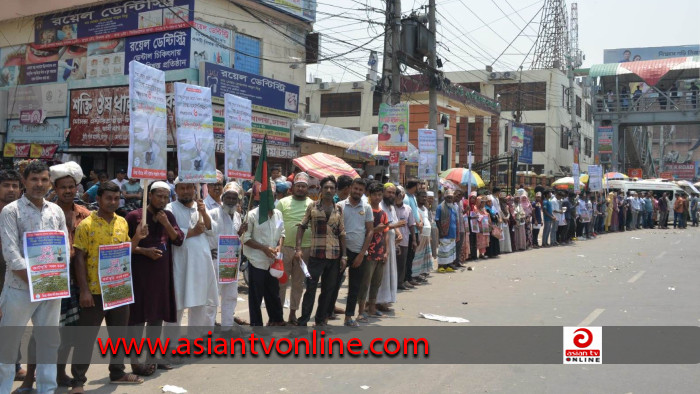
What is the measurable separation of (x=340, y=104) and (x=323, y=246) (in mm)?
41715

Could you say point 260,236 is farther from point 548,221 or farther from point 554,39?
point 554,39

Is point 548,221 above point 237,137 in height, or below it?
below

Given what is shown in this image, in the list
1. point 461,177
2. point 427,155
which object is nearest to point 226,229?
point 427,155

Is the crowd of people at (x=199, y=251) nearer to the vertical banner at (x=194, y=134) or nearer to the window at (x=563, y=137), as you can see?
the vertical banner at (x=194, y=134)

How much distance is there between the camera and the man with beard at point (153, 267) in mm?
5262

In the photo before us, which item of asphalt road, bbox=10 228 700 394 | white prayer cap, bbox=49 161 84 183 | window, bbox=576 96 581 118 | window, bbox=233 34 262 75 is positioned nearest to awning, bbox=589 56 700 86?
window, bbox=576 96 581 118

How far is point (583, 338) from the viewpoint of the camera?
6.46m

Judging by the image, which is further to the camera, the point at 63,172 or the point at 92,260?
the point at 92,260

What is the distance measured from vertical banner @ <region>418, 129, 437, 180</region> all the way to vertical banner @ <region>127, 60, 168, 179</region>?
32.7ft

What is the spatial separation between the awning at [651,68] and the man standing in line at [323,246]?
140 ft

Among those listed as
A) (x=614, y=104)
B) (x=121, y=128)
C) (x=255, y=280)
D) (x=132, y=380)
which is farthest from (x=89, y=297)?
(x=614, y=104)

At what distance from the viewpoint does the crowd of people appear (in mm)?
4395

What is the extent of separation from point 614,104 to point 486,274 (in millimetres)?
37084

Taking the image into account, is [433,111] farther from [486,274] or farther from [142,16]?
[142,16]
